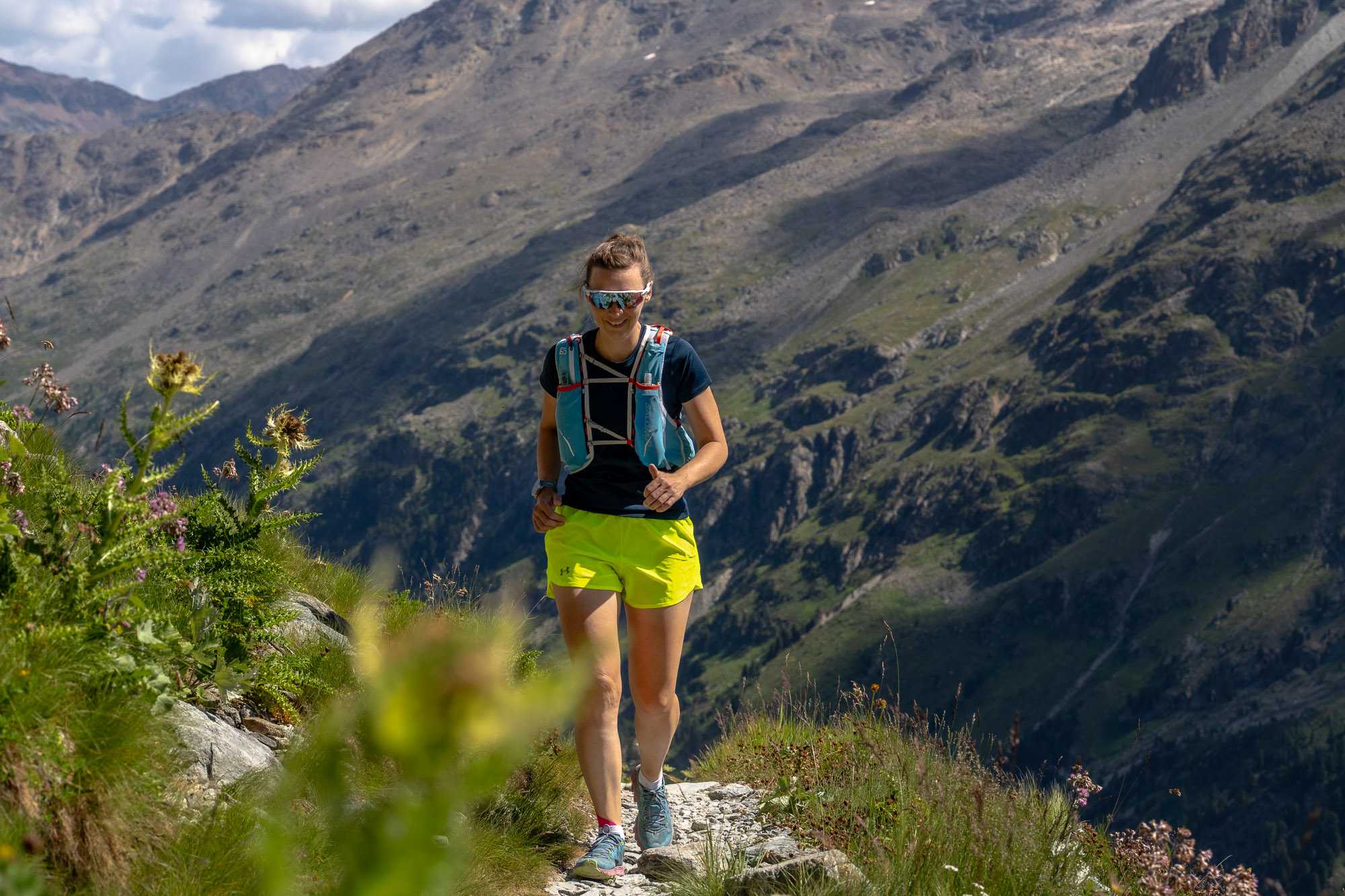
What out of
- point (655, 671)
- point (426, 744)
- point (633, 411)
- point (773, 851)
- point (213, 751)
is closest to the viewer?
Result: point (426, 744)

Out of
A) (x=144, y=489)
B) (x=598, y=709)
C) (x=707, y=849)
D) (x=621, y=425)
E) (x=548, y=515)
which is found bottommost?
(x=707, y=849)

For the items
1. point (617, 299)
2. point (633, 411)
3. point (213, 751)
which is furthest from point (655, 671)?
point (213, 751)

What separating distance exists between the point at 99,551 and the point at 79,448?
527 cm

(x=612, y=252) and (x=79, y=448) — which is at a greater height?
(x=612, y=252)

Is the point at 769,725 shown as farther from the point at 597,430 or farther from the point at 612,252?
the point at 612,252

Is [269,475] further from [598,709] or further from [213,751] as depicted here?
[598,709]

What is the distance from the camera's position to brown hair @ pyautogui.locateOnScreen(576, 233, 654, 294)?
612cm

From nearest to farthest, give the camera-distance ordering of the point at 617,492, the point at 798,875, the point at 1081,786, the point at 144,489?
the point at 144,489
the point at 798,875
the point at 1081,786
the point at 617,492

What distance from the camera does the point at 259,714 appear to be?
6.84 metres

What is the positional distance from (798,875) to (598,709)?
4.41 feet

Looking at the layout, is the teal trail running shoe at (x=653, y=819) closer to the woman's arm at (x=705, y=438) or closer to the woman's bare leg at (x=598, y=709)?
the woman's bare leg at (x=598, y=709)

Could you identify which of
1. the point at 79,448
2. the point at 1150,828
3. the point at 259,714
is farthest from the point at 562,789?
the point at 79,448

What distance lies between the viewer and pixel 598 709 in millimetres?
6227

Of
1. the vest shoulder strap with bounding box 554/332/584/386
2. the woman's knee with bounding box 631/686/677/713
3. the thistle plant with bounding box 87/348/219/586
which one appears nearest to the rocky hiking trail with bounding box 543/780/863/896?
the woman's knee with bounding box 631/686/677/713
